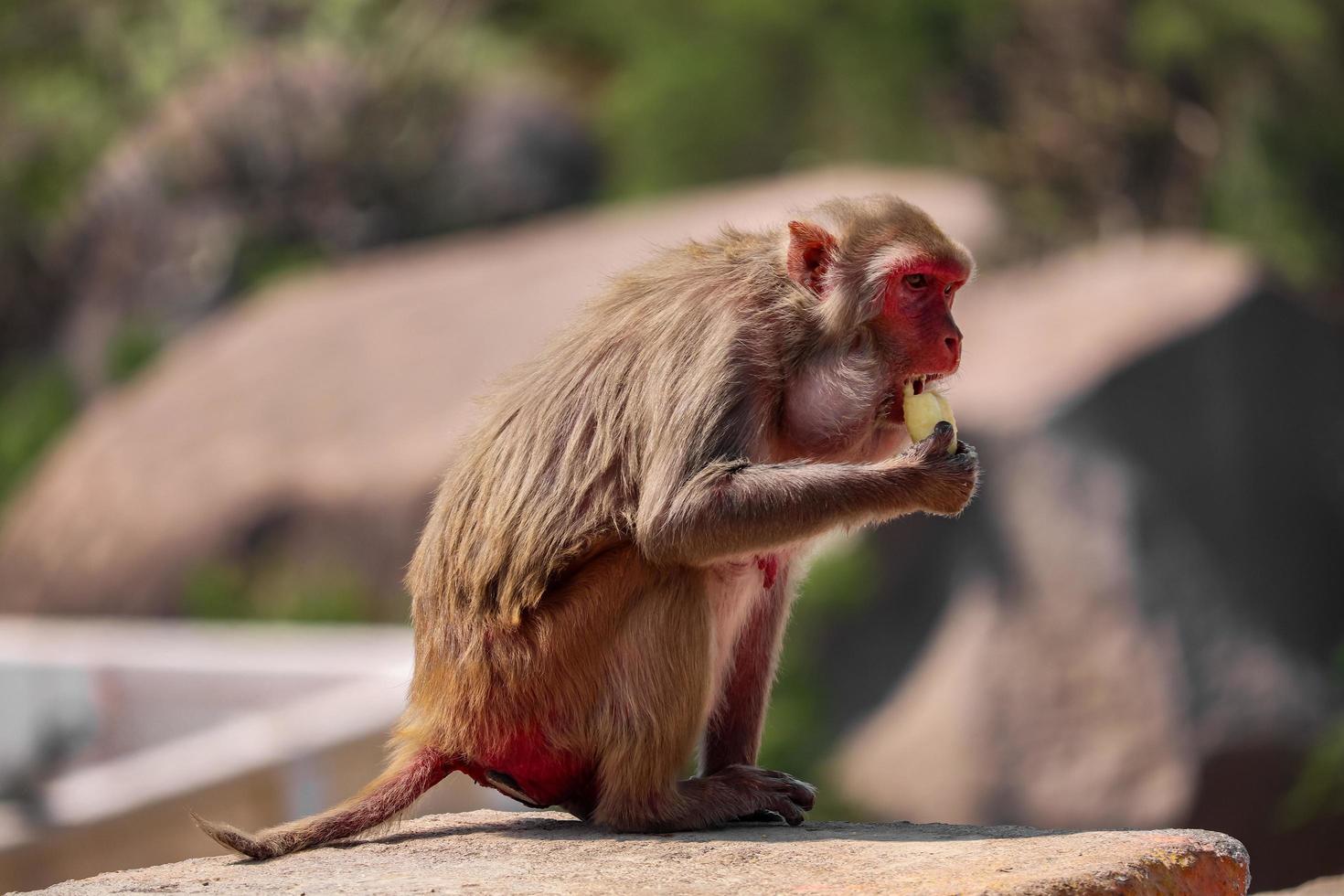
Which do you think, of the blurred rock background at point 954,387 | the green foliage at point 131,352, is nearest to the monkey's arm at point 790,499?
the blurred rock background at point 954,387

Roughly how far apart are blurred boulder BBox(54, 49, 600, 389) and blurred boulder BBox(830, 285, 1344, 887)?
10475 millimetres

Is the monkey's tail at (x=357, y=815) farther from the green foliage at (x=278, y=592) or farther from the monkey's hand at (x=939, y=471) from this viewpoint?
the green foliage at (x=278, y=592)

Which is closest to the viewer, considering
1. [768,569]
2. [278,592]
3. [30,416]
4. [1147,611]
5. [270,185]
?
[768,569]

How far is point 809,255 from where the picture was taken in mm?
4219

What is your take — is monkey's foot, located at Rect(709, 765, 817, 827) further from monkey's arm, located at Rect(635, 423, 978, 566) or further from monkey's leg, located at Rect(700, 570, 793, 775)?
monkey's arm, located at Rect(635, 423, 978, 566)

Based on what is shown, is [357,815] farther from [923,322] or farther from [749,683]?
[923,322]

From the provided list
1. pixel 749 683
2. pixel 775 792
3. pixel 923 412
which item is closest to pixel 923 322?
pixel 923 412

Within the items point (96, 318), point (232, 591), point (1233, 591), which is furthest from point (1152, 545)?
point (96, 318)

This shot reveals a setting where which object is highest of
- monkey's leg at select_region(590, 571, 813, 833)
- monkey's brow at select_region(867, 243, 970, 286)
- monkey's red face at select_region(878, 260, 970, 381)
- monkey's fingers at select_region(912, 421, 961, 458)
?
monkey's brow at select_region(867, 243, 970, 286)

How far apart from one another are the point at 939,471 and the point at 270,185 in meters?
16.2

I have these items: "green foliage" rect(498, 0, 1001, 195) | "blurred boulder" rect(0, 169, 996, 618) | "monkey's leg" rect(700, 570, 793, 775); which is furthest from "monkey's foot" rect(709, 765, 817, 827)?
"green foliage" rect(498, 0, 1001, 195)

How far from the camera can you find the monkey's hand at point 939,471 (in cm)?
396

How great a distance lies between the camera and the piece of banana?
4066mm

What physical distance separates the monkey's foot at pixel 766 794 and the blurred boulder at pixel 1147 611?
5.30 metres
